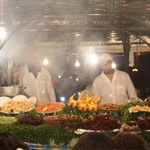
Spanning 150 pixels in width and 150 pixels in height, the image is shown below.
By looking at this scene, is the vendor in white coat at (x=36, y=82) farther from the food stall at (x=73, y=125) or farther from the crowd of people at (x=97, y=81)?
the food stall at (x=73, y=125)

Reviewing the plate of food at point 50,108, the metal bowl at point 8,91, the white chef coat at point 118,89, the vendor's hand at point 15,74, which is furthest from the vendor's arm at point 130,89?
the vendor's hand at point 15,74

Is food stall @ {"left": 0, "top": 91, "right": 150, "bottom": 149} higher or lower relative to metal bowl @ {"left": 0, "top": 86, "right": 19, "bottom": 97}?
lower

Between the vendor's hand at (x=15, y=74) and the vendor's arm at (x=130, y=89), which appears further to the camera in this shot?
the vendor's hand at (x=15, y=74)

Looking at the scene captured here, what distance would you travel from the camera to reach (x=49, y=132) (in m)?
6.08

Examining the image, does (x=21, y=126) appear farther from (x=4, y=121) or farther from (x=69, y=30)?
(x=69, y=30)

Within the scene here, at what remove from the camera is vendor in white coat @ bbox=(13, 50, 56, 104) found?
398 inches

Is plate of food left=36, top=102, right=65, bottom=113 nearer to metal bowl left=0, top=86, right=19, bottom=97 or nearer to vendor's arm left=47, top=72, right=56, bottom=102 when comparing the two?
metal bowl left=0, top=86, right=19, bottom=97

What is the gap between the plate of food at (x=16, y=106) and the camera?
7.81 meters

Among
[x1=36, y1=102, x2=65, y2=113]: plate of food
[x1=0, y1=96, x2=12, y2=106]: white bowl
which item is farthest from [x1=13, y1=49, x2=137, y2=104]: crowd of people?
[x1=36, y1=102, x2=65, y2=113]: plate of food

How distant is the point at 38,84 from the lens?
10141 mm

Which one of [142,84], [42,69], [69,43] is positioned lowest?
[142,84]

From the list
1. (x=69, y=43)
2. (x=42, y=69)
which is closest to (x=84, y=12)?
(x=42, y=69)

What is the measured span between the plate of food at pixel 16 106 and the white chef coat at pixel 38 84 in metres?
1.85

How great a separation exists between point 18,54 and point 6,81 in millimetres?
1041
